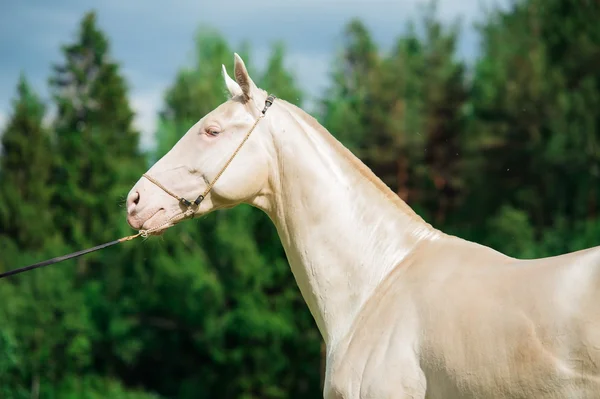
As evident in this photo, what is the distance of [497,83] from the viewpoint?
27312mm

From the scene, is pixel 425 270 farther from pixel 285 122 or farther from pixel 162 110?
pixel 162 110

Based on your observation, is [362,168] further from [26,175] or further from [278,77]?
[26,175]

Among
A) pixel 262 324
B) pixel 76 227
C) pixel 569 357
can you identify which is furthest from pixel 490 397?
pixel 76 227

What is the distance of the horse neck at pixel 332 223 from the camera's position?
410 centimetres

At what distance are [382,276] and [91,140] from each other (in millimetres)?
30892

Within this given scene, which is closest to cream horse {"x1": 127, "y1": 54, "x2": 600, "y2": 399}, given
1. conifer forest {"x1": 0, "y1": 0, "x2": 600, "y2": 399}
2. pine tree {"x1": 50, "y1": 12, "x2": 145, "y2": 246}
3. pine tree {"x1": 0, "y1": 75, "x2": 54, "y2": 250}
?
conifer forest {"x1": 0, "y1": 0, "x2": 600, "y2": 399}

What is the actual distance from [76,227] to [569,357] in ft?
98.9

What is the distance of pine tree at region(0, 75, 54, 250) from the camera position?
32.3 m

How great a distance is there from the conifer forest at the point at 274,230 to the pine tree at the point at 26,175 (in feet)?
2.82

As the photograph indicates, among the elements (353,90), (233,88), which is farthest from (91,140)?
(233,88)

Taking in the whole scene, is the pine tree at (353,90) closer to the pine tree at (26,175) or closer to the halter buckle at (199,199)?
the pine tree at (26,175)

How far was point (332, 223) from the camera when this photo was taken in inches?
166

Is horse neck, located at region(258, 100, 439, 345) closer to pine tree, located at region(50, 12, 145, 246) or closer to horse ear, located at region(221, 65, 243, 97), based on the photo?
horse ear, located at region(221, 65, 243, 97)

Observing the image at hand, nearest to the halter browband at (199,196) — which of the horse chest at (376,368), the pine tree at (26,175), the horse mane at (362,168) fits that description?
the horse mane at (362,168)
